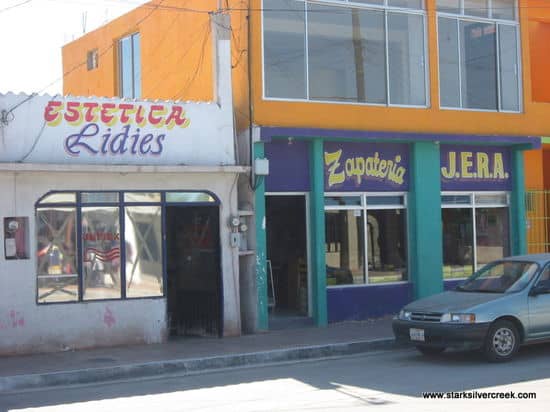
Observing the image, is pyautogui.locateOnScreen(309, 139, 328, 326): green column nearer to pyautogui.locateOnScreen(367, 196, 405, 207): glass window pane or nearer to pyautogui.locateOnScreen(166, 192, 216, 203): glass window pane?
pyautogui.locateOnScreen(367, 196, 405, 207): glass window pane

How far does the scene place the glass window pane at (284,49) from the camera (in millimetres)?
15625

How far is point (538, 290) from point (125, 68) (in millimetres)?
12150

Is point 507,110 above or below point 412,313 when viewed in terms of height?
above

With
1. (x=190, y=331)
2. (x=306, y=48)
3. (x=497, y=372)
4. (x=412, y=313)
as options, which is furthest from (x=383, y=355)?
(x=306, y=48)

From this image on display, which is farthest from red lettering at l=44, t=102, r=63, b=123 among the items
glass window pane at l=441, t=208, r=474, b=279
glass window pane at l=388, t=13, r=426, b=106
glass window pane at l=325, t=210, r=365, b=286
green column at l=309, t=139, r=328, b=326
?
glass window pane at l=441, t=208, r=474, b=279

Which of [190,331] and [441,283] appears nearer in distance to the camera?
[190,331]

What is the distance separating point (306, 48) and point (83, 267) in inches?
241

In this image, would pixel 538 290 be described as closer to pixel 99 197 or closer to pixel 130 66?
pixel 99 197

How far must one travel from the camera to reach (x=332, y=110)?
16.1m

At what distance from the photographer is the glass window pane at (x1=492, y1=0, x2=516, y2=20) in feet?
61.1

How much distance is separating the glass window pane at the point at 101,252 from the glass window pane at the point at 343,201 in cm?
443

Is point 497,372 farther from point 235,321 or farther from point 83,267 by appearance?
A: point 83,267

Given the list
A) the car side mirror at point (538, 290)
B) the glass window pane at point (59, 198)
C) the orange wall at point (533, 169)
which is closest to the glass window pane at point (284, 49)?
the glass window pane at point (59, 198)

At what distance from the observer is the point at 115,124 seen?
14.0 metres
